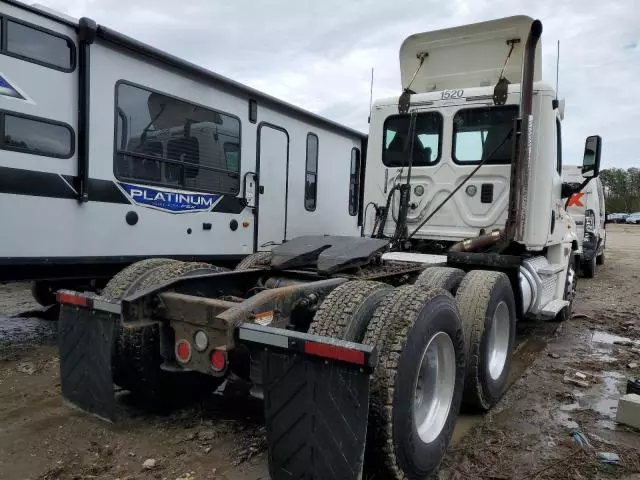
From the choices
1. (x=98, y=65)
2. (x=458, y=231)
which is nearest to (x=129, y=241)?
(x=98, y=65)

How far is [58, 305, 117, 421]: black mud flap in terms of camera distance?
10.2 feet

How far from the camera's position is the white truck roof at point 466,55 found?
19.0 feet

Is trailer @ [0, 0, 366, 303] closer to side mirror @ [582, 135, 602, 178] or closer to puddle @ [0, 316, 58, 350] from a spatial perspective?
puddle @ [0, 316, 58, 350]

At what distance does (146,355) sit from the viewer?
3.32m

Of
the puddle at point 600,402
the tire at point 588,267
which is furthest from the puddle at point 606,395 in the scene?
the tire at point 588,267

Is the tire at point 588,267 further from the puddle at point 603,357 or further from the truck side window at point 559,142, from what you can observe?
the truck side window at point 559,142

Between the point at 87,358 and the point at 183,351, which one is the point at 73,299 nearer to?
the point at 87,358

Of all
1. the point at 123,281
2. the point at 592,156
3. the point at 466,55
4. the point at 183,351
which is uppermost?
the point at 466,55

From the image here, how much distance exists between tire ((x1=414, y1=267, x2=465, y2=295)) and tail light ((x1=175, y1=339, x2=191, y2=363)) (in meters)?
1.92

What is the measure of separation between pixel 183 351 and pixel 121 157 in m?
2.86

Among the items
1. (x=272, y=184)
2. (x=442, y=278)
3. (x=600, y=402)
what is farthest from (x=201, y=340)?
(x=272, y=184)

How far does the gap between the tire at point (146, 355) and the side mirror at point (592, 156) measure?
4.32 meters

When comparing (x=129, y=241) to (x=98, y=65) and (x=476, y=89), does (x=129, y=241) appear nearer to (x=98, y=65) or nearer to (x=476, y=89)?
(x=98, y=65)

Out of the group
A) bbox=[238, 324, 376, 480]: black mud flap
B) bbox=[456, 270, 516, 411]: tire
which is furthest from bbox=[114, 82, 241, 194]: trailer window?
bbox=[238, 324, 376, 480]: black mud flap
